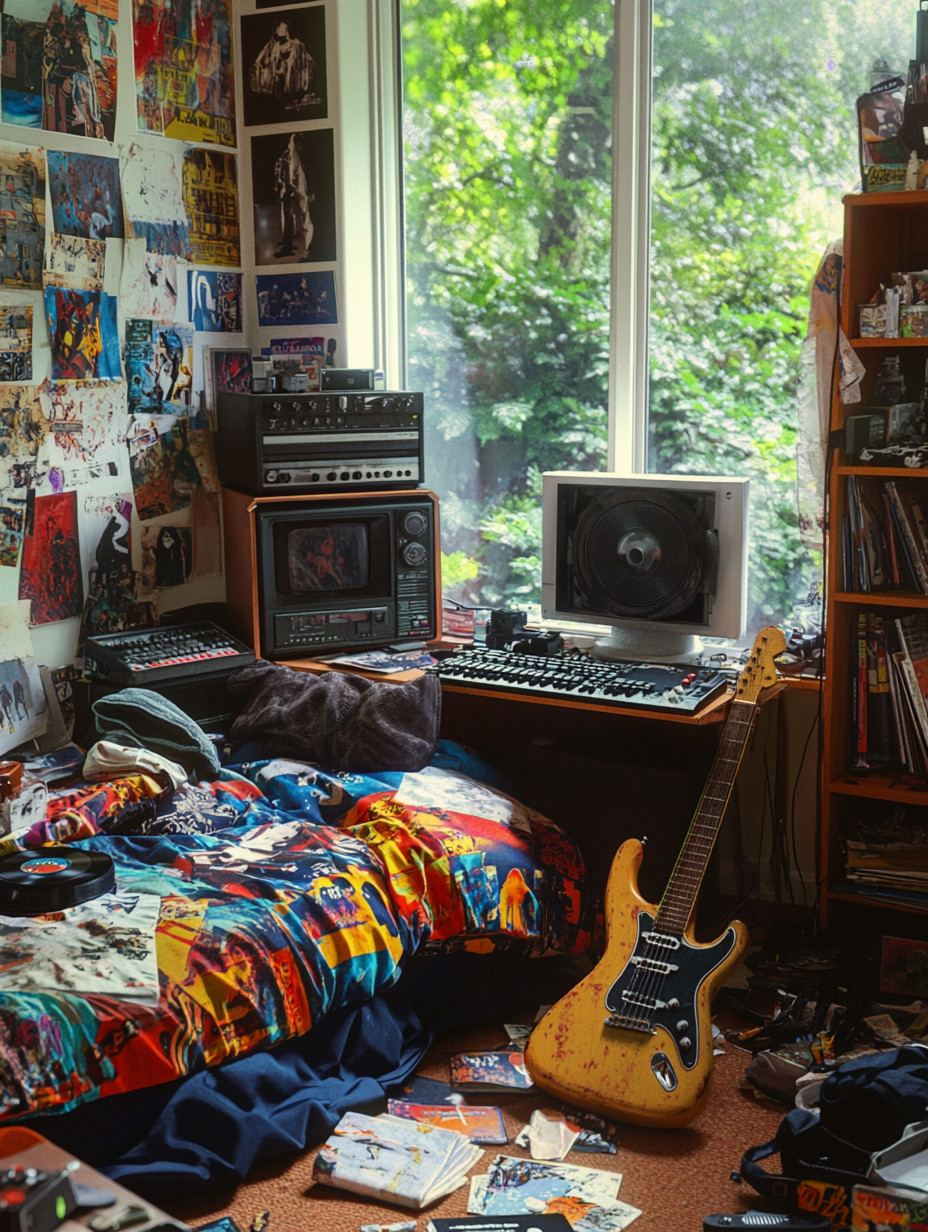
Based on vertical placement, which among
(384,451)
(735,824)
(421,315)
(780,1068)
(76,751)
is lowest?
(780,1068)

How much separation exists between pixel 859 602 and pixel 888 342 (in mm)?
558

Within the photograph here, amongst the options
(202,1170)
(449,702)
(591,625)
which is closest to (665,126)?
(591,625)

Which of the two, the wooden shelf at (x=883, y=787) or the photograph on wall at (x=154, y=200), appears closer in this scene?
the wooden shelf at (x=883, y=787)

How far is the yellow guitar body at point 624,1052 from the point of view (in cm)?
217

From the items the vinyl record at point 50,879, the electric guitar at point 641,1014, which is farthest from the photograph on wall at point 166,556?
the electric guitar at point 641,1014

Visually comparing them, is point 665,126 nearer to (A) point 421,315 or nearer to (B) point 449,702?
(A) point 421,315

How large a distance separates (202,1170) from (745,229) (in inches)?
95.3

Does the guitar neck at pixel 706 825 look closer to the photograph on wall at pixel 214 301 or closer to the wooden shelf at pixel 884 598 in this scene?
the wooden shelf at pixel 884 598

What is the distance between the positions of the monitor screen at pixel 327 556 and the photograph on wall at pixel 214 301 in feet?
2.29

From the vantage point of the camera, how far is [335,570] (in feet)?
10.4

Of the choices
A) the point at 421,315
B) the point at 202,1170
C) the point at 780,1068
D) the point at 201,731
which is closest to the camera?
the point at 202,1170

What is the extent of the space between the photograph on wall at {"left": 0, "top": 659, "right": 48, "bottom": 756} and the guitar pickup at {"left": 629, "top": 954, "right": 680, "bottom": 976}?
1.54 meters

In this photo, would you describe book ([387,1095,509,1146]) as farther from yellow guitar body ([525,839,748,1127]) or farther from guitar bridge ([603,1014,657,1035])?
guitar bridge ([603,1014,657,1035])

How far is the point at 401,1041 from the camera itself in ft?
7.73
